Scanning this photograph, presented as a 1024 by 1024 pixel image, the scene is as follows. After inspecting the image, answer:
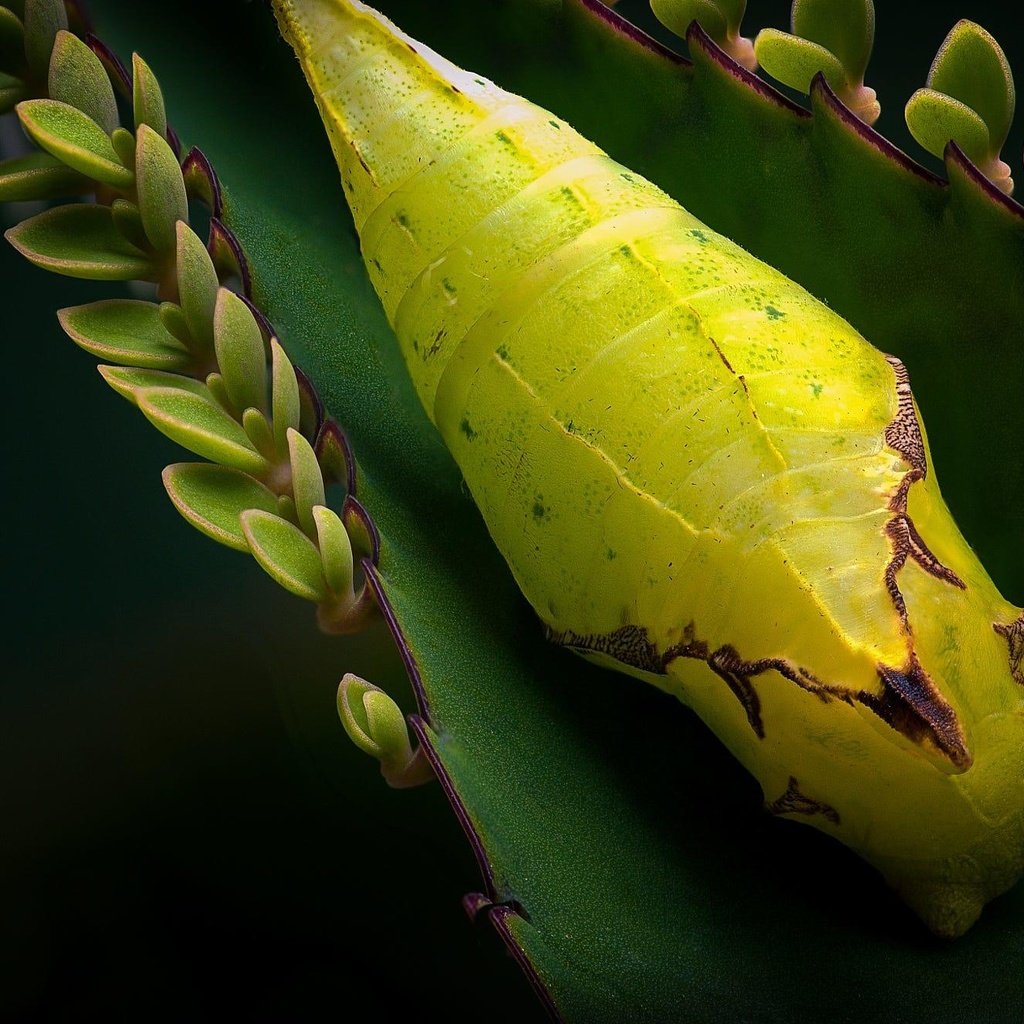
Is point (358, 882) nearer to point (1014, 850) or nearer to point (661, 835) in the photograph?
point (661, 835)

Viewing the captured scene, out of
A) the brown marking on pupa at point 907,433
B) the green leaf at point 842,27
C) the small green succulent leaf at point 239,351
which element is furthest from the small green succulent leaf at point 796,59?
the small green succulent leaf at point 239,351

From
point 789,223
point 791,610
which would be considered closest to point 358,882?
point 791,610

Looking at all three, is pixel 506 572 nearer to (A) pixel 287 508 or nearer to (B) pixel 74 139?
(A) pixel 287 508

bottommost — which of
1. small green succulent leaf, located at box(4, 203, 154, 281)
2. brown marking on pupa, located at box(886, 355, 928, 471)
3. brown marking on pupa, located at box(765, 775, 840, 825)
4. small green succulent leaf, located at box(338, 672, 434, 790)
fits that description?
small green succulent leaf, located at box(338, 672, 434, 790)

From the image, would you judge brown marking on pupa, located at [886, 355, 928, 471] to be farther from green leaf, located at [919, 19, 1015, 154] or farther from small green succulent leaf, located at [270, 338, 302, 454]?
small green succulent leaf, located at [270, 338, 302, 454]

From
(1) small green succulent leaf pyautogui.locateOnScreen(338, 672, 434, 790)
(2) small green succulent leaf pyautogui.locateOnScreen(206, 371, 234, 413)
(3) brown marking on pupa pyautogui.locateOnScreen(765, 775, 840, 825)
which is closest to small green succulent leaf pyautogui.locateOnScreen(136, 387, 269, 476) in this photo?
(2) small green succulent leaf pyautogui.locateOnScreen(206, 371, 234, 413)
